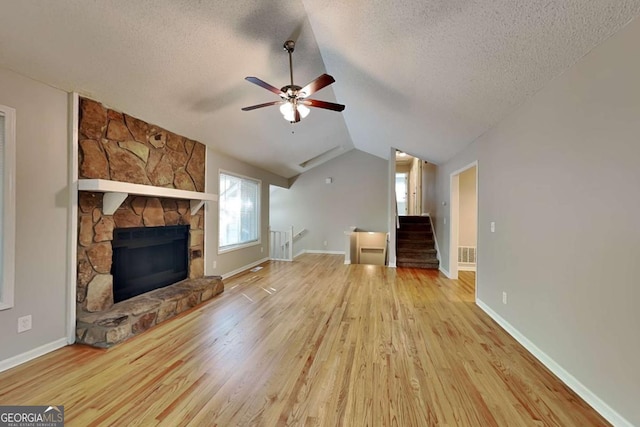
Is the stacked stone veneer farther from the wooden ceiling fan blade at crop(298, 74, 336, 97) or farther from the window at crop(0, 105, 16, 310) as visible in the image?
the wooden ceiling fan blade at crop(298, 74, 336, 97)

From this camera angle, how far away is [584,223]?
179 centimetres

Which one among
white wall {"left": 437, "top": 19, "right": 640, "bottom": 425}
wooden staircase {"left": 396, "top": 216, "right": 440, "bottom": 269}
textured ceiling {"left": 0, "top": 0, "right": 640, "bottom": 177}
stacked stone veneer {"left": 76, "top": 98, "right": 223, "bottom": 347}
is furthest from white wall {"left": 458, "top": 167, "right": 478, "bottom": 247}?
stacked stone veneer {"left": 76, "top": 98, "right": 223, "bottom": 347}

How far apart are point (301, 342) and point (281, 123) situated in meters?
3.49

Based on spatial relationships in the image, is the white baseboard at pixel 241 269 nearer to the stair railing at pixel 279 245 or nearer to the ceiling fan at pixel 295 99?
the stair railing at pixel 279 245

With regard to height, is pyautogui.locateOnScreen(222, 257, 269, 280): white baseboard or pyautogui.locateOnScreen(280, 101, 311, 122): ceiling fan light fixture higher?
pyautogui.locateOnScreen(280, 101, 311, 122): ceiling fan light fixture

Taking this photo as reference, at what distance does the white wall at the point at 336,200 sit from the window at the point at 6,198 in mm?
6738

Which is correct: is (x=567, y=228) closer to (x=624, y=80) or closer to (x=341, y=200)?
(x=624, y=80)

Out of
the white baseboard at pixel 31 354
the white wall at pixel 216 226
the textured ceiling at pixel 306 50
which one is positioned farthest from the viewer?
the white wall at pixel 216 226

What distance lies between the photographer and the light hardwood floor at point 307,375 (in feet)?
5.21

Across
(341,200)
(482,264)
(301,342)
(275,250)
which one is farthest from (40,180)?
(341,200)

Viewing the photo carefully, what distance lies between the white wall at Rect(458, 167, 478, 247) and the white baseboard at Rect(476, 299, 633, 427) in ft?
10.7

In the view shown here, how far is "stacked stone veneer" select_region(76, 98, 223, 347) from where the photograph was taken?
252cm

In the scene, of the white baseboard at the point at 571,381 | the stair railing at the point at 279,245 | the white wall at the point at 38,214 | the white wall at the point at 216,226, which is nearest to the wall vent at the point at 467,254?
the white baseboard at the point at 571,381

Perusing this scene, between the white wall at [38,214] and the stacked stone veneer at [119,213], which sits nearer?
the white wall at [38,214]
